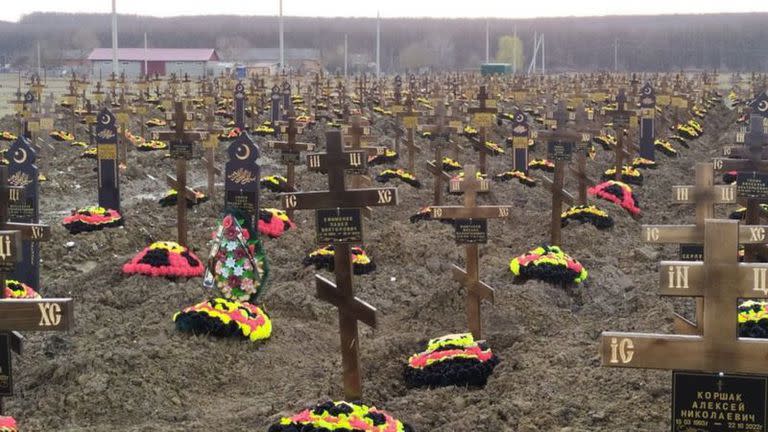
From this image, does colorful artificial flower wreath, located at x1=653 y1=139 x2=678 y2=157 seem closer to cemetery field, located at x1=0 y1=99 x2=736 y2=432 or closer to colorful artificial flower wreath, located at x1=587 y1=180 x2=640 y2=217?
colorful artificial flower wreath, located at x1=587 y1=180 x2=640 y2=217

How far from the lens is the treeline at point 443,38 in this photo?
126 metres

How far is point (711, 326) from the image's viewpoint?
16.3 ft

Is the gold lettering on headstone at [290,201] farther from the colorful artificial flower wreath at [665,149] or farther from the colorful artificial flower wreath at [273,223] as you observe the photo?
the colorful artificial flower wreath at [665,149]

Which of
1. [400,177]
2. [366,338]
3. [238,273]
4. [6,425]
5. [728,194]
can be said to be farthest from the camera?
[400,177]

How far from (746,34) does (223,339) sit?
13723 centimetres

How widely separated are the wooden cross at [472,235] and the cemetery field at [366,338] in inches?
16.0

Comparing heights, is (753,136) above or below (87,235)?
above

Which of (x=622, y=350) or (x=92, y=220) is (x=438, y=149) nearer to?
(x=92, y=220)

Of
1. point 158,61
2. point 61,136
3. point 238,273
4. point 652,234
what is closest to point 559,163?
point 238,273

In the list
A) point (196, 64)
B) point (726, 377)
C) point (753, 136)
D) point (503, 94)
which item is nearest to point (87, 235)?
point (753, 136)

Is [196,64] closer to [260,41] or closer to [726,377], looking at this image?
[260,41]

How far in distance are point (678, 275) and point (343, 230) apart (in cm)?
342

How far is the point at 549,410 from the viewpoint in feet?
23.5

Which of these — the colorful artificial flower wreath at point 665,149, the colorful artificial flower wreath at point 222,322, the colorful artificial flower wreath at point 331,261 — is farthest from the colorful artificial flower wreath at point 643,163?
the colorful artificial flower wreath at point 222,322
